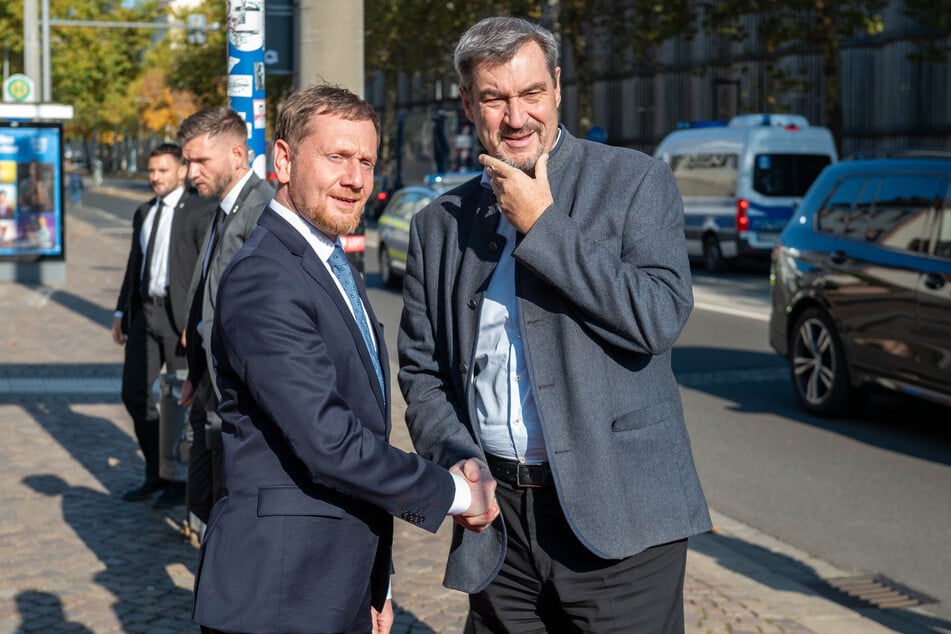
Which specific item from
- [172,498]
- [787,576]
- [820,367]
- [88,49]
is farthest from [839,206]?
[88,49]

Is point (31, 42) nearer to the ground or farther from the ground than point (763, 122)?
farther from the ground

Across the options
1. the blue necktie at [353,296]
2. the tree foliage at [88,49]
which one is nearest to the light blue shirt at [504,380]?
the blue necktie at [353,296]

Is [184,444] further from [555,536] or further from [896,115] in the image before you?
[896,115]

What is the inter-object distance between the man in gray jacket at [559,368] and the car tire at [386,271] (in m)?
16.9

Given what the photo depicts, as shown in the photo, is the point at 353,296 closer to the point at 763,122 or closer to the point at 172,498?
the point at 172,498

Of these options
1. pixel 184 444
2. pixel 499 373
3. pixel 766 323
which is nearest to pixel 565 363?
pixel 499 373

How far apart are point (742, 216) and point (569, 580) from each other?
20.8m

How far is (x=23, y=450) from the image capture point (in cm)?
852

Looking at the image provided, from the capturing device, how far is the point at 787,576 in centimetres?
608

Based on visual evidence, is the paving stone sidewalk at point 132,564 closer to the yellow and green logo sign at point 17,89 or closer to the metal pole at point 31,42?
the yellow and green logo sign at point 17,89

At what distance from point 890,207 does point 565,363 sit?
6952mm

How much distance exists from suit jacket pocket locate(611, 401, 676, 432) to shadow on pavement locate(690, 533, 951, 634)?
282 centimetres

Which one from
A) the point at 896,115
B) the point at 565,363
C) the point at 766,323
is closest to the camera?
the point at 565,363

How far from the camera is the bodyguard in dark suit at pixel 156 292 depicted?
22.6 ft
